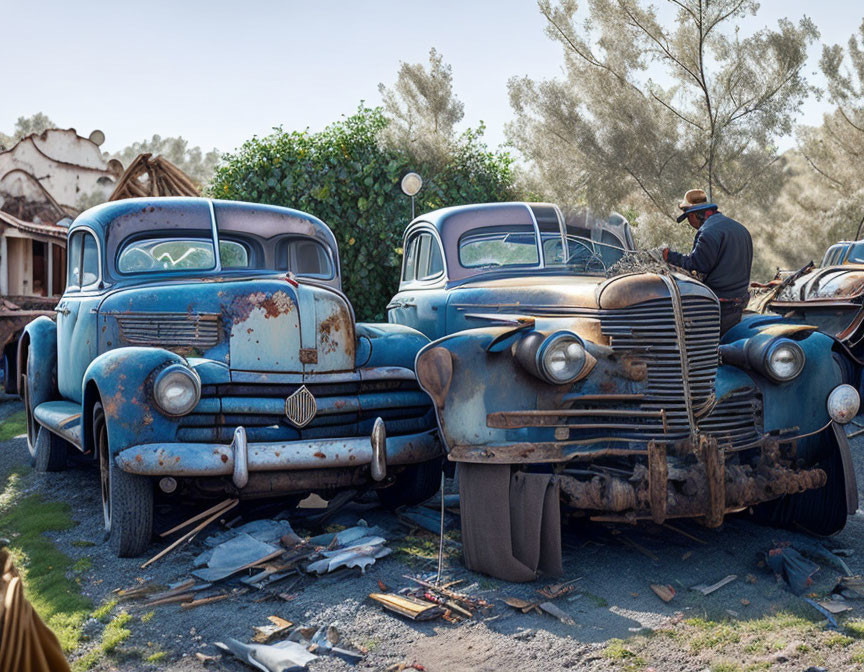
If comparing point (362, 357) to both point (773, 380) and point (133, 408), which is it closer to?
point (133, 408)

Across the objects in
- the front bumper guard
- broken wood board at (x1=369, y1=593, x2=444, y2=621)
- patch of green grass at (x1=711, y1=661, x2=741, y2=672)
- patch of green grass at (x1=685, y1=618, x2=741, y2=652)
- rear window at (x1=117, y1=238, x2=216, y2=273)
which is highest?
rear window at (x1=117, y1=238, x2=216, y2=273)

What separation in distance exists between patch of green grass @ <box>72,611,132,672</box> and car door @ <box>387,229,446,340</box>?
115 inches

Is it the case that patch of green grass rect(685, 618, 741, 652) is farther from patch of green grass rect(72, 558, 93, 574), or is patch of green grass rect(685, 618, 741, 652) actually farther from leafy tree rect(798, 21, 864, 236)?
leafy tree rect(798, 21, 864, 236)

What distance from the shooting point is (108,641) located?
11.4 feet

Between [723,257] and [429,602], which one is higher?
[723,257]

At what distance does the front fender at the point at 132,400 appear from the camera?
437 centimetres

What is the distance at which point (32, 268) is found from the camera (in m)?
13.2

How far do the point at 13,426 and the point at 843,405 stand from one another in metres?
8.17

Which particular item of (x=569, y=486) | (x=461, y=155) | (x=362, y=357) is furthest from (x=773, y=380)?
(x=461, y=155)

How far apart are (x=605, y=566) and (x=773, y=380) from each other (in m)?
1.39

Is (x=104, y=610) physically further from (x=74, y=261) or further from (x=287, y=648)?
(x=74, y=261)

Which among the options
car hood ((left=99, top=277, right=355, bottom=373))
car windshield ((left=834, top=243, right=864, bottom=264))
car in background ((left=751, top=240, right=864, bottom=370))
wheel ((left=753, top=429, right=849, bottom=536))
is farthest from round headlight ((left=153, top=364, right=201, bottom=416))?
car windshield ((left=834, top=243, right=864, bottom=264))

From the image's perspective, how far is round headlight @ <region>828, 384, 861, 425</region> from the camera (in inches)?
179

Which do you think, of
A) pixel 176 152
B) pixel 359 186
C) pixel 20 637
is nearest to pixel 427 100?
pixel 359 186
